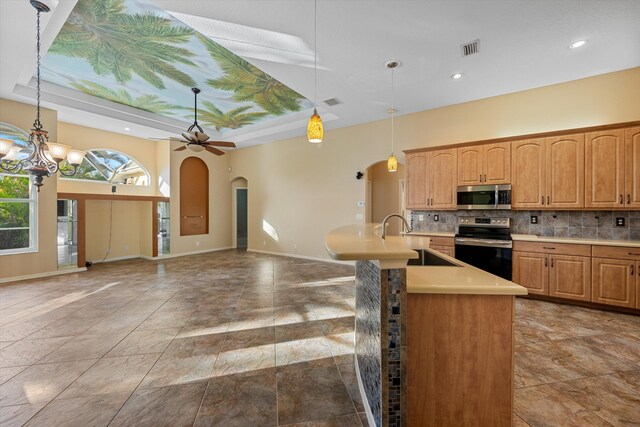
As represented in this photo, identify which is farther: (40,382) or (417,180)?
(417,180)

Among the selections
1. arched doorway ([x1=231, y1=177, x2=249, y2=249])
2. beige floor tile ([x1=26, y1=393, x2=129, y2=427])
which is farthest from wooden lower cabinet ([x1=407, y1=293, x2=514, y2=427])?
arched doorway ([x1=231, y1=177, x2=249, y2=249])

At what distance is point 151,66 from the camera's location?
4.06m

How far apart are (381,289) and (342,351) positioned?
1.47m

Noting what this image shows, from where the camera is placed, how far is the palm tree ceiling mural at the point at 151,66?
10.2ft

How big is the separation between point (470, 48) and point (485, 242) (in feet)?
9.24

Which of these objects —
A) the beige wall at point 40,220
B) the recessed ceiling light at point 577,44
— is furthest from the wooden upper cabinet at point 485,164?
the beige wall at point 40,220

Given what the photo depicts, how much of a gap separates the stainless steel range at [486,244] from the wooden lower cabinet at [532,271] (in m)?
0.11

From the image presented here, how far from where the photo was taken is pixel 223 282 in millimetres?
4836

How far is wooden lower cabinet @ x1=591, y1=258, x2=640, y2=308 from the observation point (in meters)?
3.21

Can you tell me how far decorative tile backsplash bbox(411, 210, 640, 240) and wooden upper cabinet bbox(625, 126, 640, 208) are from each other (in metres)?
0.37

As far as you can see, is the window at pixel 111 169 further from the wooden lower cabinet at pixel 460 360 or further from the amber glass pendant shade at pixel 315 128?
the wooden lower cabinet at pixel 460 360

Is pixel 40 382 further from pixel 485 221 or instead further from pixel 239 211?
pixel 239 211

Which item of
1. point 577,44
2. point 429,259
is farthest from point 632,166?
point 429,259

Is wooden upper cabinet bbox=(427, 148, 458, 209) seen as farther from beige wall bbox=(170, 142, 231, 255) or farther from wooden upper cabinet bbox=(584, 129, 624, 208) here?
beige wall bbox=(170, 142, 231, 255)
